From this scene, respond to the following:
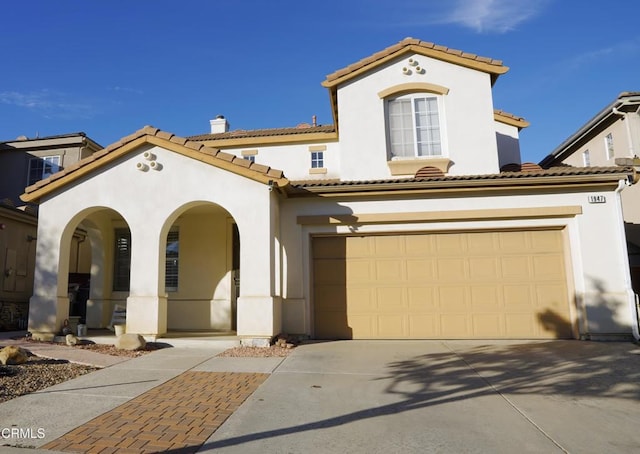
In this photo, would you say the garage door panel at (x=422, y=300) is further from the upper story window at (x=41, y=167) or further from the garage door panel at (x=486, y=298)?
the upper story window at (x=41, y=167)

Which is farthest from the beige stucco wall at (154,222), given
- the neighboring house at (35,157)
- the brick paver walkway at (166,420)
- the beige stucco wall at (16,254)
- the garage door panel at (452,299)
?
the neighboring house at (35,157)

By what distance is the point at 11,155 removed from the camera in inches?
696

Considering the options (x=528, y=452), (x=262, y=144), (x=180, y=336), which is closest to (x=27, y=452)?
(x=528, y=452)

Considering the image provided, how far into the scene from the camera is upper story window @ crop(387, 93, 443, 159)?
12.0 m

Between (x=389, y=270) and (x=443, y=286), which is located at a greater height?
(x=389, y=270)

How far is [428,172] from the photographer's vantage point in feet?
35.4

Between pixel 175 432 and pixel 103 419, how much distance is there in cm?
90

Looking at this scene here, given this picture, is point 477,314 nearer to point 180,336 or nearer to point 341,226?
point 341,226

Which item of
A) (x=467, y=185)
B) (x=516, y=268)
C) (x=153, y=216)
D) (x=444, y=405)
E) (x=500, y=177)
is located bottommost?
(x=444, y=405)

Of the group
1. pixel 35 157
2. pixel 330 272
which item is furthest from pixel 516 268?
pixel 35 157

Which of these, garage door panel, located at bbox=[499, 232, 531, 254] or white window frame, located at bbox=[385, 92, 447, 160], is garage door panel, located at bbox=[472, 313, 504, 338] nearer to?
garage door panel, located at bbox=[499, 232, 531, 254]

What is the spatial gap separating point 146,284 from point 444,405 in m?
6.41

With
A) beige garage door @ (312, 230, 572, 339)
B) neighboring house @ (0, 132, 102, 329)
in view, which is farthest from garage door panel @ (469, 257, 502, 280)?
neighboring house @ (0, 132, 102, 329)

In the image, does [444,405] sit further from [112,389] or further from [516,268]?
[516,268]
